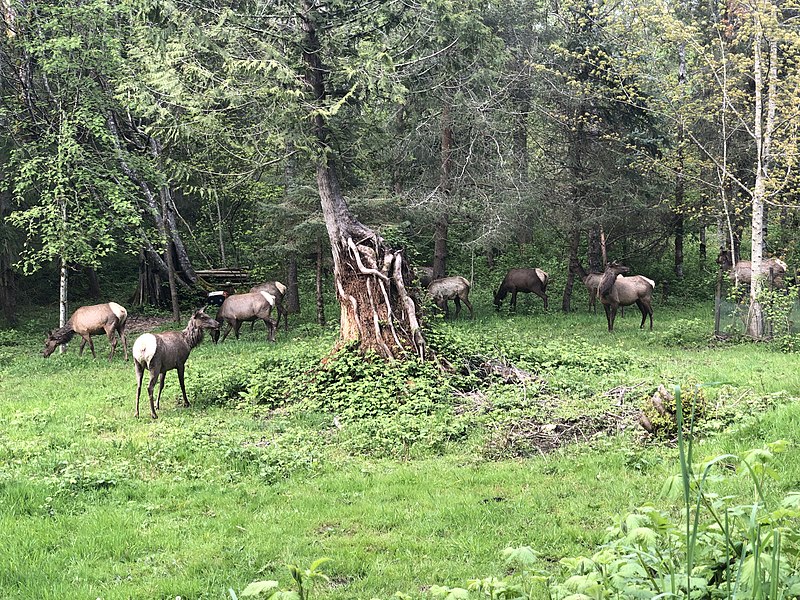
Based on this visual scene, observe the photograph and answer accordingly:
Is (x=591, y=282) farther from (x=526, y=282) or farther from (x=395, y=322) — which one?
(x=395, y=322)

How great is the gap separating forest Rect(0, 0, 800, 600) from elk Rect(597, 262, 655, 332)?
9 cm

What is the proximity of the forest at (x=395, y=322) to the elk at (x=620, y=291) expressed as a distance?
9 cm

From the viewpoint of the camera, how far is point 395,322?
12.3 meters

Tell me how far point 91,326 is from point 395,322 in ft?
27.0

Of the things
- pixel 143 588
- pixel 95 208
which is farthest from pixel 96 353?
pixel 143 588

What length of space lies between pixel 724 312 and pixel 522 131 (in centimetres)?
1005

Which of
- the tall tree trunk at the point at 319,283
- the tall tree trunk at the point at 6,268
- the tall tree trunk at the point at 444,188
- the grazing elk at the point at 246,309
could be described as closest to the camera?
the grazing elk at the point at 246,309

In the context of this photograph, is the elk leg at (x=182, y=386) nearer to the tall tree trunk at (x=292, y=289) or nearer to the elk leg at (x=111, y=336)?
the elk leg at (x=111, y=336)

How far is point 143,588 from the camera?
492 centimetres

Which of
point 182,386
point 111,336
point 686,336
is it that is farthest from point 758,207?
point 111,336

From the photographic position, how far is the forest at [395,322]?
5227mm

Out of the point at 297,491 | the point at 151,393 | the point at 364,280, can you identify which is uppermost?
the point at 364,280

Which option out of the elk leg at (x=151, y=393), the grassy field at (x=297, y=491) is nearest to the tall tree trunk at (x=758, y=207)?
the grassy field at (x=297, y=491)

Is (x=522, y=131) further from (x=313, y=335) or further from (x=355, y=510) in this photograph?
(x=355, y=510)
